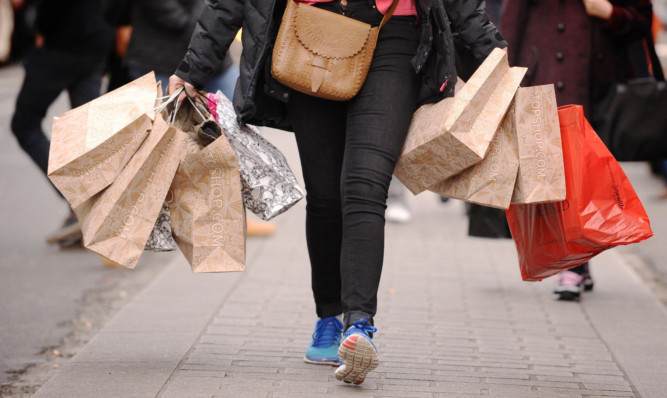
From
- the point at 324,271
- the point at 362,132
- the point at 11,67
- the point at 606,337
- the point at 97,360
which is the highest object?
the point at 362,132

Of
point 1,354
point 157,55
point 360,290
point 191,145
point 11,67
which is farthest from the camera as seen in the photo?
point 11,67

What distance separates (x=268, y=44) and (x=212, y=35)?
0.25m

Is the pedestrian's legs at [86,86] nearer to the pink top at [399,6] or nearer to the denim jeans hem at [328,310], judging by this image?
the denim jeans hem at [328,310]

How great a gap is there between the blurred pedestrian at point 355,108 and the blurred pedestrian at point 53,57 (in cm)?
296

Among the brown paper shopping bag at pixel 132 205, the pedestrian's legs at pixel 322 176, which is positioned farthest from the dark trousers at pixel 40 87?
the pedestrian's legs at pixel 322 176

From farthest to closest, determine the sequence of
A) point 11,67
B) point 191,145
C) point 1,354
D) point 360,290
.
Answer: point 11,67 < point 1,354 < point 191,145 < point 360,290

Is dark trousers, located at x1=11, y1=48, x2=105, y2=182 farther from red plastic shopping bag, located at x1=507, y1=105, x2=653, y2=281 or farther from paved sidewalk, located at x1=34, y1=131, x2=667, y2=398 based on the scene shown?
red plastic shopping bag, located at x1=507, y1=105, x2=653, y2=281

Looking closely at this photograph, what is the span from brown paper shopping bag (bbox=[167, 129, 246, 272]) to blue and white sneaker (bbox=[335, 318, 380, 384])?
1.72 ft

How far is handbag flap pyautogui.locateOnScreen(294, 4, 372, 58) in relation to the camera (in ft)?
12.0

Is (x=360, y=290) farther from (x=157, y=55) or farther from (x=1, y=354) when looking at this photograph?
(x=157, y=55)

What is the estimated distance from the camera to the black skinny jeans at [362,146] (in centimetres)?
371

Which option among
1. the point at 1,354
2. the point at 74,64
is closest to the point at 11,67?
the point at 74,64

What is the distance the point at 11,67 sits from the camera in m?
24.0

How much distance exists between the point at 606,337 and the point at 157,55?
10.4 ft
